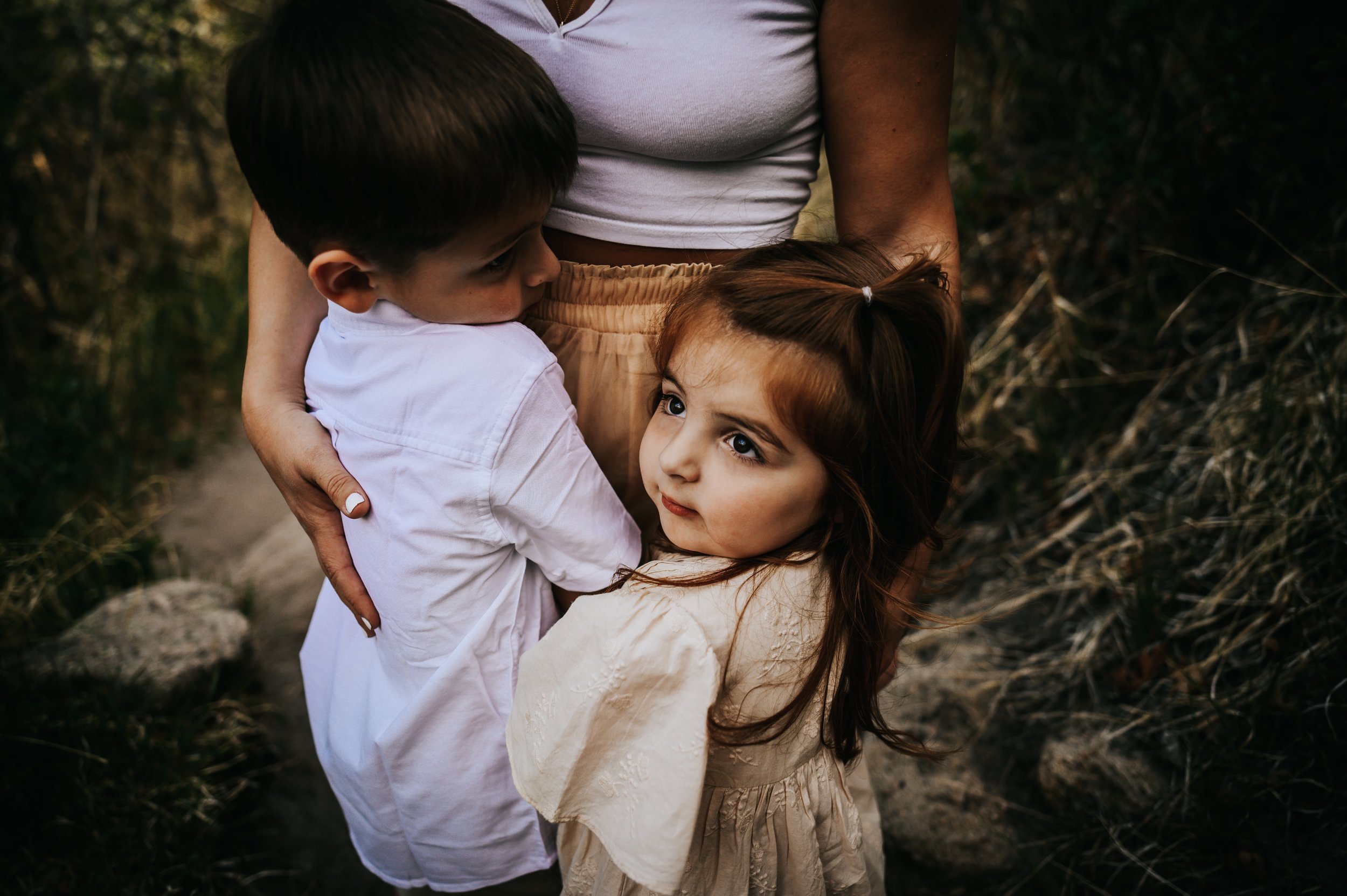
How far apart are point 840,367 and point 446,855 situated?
38.6 inches

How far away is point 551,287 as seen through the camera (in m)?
1.24

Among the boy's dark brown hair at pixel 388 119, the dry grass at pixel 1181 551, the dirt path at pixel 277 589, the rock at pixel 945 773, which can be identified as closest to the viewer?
the boy's dark brown hair at pixel 388 119

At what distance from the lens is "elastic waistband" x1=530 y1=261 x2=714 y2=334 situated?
3.89 ft

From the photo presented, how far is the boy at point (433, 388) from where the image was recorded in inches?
36.5

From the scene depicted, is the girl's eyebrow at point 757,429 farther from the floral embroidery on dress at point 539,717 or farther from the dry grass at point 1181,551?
the dry grass at point 1181,551

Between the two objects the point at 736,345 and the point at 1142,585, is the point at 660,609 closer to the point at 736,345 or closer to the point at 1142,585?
the point at 736,345

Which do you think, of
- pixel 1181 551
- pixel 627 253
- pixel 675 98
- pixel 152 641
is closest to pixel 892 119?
pixel 675 98

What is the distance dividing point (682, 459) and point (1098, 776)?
4.62 ft

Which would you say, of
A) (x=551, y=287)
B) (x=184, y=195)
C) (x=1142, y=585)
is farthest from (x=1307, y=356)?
(x=184, y=195)

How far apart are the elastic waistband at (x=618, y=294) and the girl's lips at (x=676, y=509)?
0.27 meters

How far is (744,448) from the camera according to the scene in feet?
3.53

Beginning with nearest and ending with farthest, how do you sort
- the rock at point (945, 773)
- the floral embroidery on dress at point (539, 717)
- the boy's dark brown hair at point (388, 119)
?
the boy's dark brown hair at point (388, 119), the floral embroidery on dress at point (539, 717), the rock at point (945, 773)

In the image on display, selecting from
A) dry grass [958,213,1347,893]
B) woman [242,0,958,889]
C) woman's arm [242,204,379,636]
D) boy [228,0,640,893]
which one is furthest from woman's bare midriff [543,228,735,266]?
dry grass [958,213,1347,893]

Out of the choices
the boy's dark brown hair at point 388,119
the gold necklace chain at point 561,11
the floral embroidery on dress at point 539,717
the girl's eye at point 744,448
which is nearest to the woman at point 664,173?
the gold necklace chain at point 561,11
